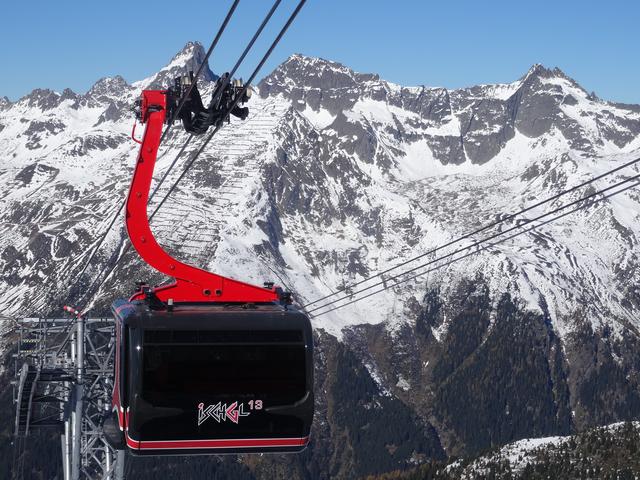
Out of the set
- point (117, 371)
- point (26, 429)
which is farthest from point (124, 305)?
point (26, 429)

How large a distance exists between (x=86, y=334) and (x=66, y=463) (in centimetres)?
732

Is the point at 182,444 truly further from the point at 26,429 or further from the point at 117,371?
the point at 26,429

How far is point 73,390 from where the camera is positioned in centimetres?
4800

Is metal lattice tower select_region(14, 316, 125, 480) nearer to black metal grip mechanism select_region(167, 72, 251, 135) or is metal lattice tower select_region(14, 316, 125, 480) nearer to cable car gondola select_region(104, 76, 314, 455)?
cable car gondola select_region(104, 76, 314, 455)

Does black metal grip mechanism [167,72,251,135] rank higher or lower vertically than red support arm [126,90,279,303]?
higher

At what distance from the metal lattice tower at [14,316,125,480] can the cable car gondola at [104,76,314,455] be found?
16804mm

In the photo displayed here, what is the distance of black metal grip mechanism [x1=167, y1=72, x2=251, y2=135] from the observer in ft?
92.8

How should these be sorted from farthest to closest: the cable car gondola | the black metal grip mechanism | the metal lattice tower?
the metal lattice tower
the cable car gondola
the black metal grip mechanism

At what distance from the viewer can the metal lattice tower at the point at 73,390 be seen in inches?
1861

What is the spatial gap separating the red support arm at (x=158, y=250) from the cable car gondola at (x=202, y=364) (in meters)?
0.04

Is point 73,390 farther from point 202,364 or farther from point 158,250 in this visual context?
point 202,364

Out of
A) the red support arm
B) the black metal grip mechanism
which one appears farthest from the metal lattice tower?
the black metal grip mechanism

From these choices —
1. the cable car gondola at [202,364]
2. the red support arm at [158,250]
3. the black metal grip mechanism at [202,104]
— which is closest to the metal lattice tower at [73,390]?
the red support arm at [158,250]

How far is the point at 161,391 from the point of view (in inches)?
1133
